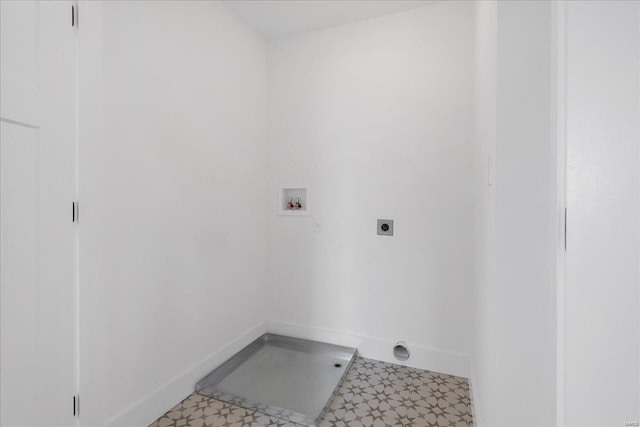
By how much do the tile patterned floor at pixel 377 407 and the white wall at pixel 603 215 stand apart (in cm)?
130

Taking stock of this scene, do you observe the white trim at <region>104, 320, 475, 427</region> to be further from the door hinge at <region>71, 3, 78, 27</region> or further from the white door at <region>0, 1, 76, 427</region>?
the door hinge at <region>71, 3, 78, 27</region>

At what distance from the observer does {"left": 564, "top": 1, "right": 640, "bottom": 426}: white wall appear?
0.38 meters

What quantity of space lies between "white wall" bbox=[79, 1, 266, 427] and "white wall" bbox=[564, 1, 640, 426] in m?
1.52

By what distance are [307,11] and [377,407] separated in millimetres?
2556

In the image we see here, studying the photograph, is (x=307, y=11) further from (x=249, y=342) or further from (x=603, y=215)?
(x=249, y=342)

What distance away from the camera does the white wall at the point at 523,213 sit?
77cm

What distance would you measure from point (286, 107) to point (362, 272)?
4.79 ft

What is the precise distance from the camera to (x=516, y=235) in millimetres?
808

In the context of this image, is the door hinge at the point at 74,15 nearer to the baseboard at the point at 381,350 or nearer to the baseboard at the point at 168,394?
the baseboard at the point at 168,394

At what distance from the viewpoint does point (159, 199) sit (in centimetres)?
151

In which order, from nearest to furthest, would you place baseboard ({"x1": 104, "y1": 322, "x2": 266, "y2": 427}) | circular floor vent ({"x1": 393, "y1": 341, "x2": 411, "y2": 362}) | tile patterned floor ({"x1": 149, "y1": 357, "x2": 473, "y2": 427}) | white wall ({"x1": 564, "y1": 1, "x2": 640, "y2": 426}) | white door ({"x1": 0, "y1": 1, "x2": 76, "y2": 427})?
white wall ({"x1": 564, "y1": 1, "x2": 640, "y2": 426}) < white door ({"x1": 0, "y1": 1, "x2": 76, "y2": 427}) < baseboard ({"x1": 104, "y1": 322, "x2": 266, "y2": 427}) < tile patterned floor ({"x1": 149, "y1": 357, "x2": 473, "y2": 427}) < circular floor vent ({"x1": 393, "y1": 341, "x2": 411, "y2": 362})

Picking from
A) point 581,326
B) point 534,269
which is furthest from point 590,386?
point 534,269

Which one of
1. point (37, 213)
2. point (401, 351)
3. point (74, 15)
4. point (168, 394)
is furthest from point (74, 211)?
point (401, 351)

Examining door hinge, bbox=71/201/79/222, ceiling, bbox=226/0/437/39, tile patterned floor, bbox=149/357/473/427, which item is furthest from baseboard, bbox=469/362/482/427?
ceiling, bbox=226/0/437/39
